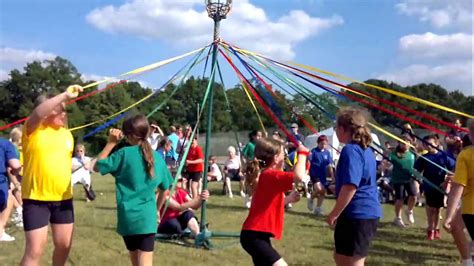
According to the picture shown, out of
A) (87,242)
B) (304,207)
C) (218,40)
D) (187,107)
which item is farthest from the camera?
(187,107)

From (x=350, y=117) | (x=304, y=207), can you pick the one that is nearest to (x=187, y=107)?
(x=304, y=207)

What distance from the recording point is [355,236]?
3.65 m

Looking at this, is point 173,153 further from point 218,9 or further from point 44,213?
point 44,213

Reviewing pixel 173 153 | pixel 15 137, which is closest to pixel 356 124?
pixel 15 137

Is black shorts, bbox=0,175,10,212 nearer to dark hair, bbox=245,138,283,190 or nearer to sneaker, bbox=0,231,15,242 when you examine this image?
sneaker, bbox=0,231,15,242

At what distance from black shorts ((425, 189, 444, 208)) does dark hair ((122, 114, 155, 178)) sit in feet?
15.9

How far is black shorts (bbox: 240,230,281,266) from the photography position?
3832 mm

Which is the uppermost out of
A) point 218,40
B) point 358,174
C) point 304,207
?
point 218,40

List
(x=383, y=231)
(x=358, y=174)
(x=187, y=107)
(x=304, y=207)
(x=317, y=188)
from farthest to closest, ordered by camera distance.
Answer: (x=187, y=107)
(x=304, y=207)
(x=317, y=188)
(x=383, y=231)
(x=358, y=174)

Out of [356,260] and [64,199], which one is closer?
[356,260]

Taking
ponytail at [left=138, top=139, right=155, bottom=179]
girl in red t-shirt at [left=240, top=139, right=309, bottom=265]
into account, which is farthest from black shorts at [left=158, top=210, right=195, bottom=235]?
ponytail at [left=138, top=139, right=155, bottom=179]

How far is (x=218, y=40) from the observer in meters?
6.02

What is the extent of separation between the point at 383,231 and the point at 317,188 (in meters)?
1.67

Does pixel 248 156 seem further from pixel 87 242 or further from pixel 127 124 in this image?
pixel 127 124
